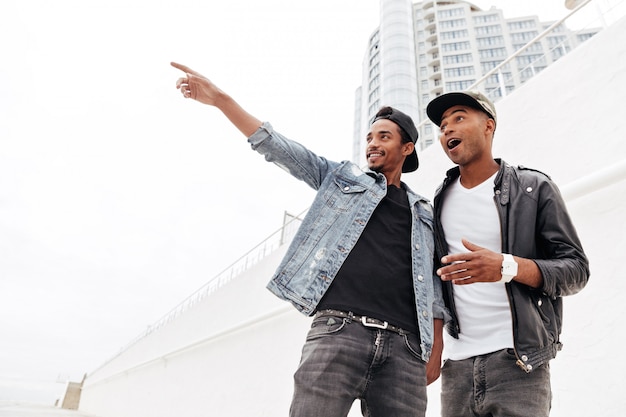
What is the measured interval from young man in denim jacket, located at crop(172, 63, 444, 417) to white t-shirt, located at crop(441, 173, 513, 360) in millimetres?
107

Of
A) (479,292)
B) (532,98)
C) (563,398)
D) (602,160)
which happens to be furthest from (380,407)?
(532,98)

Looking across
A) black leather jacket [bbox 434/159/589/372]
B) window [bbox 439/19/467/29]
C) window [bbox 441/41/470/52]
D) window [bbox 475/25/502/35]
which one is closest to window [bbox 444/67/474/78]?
window [bbox 441/41/470/52]

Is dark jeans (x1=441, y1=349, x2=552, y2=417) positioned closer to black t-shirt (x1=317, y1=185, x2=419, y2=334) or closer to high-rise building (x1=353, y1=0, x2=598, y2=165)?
black t-shirt (x1=317, y1=185, x2=419, y2=334)

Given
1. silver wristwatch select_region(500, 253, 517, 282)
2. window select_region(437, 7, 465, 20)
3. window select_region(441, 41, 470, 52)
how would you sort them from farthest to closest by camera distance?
window select_region(437, 7, 465, 20)
window select_region(441, 41, 470, 52)
silver wristwatch select_region(500, 253, 517, 282)

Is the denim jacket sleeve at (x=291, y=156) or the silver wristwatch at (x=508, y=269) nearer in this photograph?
the silver wristwatch at (x=508, y=269)

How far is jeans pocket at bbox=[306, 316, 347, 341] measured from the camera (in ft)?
4.06

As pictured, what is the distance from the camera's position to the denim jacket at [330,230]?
1.38m

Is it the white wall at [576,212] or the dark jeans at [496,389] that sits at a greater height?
the white wall at [576,212]

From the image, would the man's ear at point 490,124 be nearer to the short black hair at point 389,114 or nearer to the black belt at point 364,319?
the short black hair at point 389,114

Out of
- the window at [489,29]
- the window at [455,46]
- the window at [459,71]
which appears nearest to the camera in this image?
the window at [459,71]

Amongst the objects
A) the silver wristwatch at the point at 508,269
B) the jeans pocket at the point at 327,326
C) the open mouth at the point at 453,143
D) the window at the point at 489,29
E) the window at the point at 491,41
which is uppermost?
the window at the point at 489,29

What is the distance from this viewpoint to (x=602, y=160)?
7.55 ft

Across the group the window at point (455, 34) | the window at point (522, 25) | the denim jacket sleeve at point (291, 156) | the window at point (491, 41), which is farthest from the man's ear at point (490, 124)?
the window at point (522, 25)

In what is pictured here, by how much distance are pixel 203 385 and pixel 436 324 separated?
6.33 m
